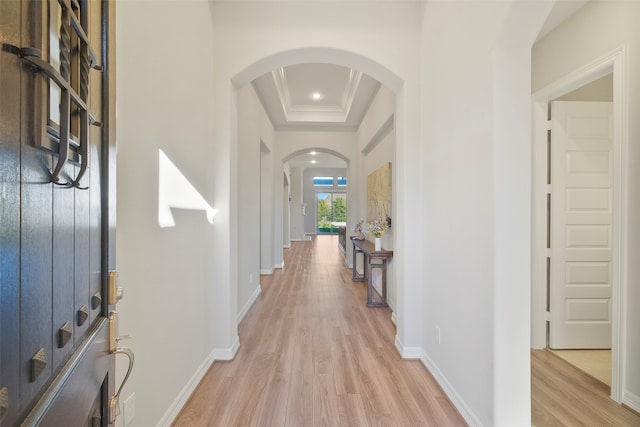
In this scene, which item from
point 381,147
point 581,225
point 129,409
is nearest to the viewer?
point 129,409

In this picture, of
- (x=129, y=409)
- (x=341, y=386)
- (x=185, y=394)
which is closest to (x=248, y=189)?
(x=185, y=394)

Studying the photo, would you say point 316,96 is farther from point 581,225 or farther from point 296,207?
point 296,207

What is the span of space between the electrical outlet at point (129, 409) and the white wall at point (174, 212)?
0.13 feet

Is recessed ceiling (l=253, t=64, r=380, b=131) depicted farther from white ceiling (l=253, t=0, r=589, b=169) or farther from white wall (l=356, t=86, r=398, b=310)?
white wall (l=356, t=86, r=398, b=310)

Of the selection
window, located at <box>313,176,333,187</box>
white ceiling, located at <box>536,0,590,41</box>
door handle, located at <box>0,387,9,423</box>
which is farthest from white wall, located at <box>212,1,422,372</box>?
window, located at <box>313,176,333,187</box>

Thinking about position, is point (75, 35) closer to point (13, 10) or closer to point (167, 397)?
point (13, 10)

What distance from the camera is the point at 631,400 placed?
77.1 inches

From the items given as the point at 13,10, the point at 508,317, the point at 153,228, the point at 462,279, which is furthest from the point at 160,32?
the point at 508,317

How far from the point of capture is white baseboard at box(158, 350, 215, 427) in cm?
177

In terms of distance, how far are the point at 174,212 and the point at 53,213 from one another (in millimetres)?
1391

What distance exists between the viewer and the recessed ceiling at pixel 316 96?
13.9 feet

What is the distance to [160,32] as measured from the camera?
5.63 ft

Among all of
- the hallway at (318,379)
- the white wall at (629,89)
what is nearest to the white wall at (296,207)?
the hallway at (318,379)

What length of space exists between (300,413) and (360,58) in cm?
289
